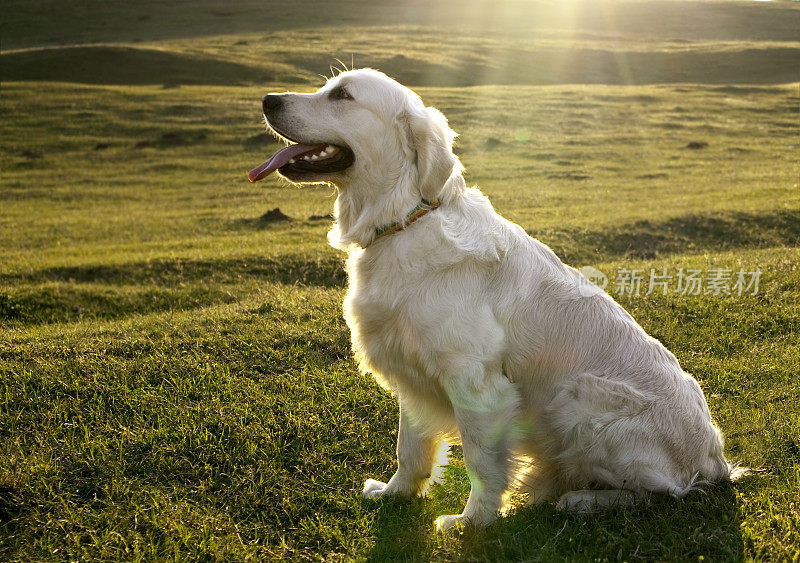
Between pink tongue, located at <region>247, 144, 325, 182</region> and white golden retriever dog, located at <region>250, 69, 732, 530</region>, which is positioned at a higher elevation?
pink tongue, located at <region>247, 144, 325, 182</region>

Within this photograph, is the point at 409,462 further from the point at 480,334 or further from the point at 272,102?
the point at 272,102

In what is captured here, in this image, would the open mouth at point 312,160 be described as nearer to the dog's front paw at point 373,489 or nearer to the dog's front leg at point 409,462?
the dog's front leg at point 409,462

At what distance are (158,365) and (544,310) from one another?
142 inches

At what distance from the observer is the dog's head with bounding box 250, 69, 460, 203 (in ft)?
13.4

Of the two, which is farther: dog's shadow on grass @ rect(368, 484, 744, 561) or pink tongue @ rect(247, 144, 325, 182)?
pink tongue @ rect(247, 144, 325, 182)

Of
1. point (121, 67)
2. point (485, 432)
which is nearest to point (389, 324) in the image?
point (485, 432)

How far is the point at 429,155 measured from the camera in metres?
4.02

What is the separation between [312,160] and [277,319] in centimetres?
365

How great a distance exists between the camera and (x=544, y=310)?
4.15 m

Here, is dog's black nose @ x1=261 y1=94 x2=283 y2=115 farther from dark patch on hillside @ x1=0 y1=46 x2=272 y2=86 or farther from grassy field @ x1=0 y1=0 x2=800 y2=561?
dark patch on hillside @ x1=0 y1=46 x2=272 y2=86

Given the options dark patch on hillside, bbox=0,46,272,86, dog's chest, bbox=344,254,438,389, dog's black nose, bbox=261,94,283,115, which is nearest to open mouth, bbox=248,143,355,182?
dog's black nose, bbox=261,94,283,115

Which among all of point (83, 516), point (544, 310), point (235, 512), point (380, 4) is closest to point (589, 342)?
point (544, 310)

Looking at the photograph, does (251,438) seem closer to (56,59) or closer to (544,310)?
(544,310)

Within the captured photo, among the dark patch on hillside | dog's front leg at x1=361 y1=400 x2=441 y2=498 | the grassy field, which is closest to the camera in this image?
the grassy field
